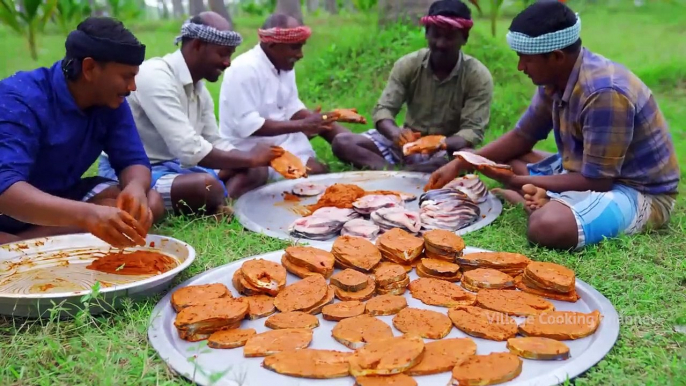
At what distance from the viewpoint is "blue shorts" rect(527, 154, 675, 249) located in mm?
3617

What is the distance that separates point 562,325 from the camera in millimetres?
2604

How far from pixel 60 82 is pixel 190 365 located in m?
1.85

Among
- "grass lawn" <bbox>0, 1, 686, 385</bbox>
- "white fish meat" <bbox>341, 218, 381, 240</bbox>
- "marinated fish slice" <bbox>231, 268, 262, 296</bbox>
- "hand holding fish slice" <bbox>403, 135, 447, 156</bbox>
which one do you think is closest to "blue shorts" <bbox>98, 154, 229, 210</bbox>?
"grass lawn" <bbox>0, 1, 686, 385</bbox>

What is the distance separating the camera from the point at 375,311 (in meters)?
2.82

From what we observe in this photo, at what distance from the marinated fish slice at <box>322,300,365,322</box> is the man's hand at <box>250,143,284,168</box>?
2.04m

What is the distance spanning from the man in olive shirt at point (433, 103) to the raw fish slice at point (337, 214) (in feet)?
4.48

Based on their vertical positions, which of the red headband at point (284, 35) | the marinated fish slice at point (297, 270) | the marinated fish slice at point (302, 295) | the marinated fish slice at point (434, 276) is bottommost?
the marinated fish slice at point (434, 276)

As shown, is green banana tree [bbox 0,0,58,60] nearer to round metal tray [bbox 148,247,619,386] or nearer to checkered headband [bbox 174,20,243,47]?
checkered headband [bbox 174,20,243,47]

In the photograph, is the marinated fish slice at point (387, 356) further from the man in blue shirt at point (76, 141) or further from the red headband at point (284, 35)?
the red headband at point (284, 35)

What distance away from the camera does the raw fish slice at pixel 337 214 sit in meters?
4.06

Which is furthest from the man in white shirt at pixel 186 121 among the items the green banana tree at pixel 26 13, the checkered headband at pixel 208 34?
the green banana tree at pixel 26 13

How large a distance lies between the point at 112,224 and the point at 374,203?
6.52ft

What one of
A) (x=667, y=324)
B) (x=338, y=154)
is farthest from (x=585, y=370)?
(x=338, y=154)

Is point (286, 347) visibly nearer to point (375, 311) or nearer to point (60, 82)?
point (375, 311)
